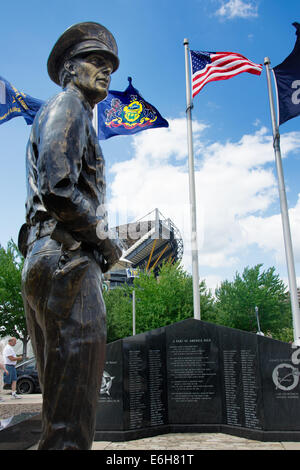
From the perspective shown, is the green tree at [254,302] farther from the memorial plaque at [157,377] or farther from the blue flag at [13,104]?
the memorial plaque at [157,377]

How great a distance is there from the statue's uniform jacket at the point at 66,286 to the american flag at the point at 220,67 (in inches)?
416

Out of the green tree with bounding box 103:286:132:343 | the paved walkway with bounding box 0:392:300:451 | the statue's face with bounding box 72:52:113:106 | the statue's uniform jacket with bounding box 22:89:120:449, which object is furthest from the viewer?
the green tree with bounding box 103:286:132:343

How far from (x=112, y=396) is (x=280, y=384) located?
272 centimetres

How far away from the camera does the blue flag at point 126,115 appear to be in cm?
1228

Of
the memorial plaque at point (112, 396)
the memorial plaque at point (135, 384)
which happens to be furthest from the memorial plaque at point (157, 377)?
the memorial plaque at point (112, 396)

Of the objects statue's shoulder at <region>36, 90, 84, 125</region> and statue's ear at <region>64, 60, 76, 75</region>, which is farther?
statue's ear at <region>64, 60, 76, 75</region>

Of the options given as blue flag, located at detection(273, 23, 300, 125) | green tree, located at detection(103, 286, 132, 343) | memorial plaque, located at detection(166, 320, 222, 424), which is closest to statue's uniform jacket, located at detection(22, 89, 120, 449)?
memorial plaque, located at detection(166, 320, 222, 424)

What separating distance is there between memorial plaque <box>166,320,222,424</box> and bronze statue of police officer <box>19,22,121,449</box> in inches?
207

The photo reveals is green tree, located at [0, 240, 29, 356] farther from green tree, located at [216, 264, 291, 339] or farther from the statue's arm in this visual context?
the statue's arm

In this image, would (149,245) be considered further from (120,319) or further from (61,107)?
(61,107)

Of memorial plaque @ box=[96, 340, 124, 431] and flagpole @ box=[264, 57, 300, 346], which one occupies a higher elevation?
flagpole @ box=[264, 57, 300, 346]

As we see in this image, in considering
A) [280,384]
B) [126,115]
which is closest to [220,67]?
[126,115]

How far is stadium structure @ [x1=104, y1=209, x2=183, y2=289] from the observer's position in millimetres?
37875

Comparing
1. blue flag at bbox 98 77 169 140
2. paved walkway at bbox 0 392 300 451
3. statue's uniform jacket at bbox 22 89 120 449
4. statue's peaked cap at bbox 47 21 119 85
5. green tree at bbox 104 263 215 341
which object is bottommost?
paved walkway at bbox 0 392 300 451
